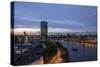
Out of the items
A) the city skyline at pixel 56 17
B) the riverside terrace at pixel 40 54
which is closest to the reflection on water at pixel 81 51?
the riverside terrace at pixel 40 54

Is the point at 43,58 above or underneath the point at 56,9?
underneath

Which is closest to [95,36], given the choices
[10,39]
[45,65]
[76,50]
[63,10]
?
[76,50]

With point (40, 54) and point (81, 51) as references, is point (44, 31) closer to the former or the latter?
point (40, 54)

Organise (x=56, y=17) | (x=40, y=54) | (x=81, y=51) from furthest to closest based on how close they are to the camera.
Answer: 1. (x=81, y=51)
2. (x=56, y=17)
3. (x=40, y=54)

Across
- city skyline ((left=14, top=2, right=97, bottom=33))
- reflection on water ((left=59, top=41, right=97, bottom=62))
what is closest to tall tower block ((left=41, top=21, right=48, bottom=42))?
city skyline ((left=14, top=2, right=97, bottom=33))

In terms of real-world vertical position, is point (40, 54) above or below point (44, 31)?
below

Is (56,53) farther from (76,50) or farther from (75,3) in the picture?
(75,3)

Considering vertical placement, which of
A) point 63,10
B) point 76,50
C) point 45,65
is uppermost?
point 63,10

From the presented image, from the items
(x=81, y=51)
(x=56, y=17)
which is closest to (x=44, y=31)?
(x=56, y=17)
